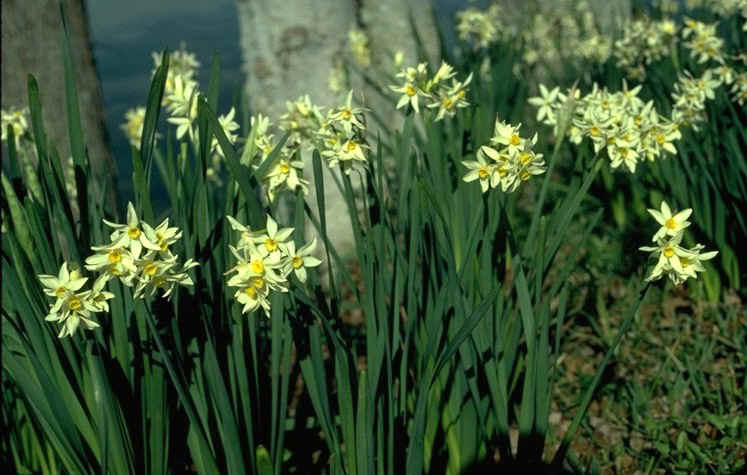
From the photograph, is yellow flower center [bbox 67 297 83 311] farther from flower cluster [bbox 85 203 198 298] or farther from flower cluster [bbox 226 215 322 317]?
flower cluster [bbox 226 215 322 317]

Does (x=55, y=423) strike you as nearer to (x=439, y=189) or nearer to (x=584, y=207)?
(x=439, y=189)

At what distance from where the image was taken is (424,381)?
1.58 meters

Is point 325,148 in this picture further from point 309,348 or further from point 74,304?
point 74,304

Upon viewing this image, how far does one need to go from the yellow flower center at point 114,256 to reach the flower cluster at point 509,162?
745 millimetres

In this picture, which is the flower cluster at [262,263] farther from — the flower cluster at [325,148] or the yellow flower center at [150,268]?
the flower cluster at [325,148]

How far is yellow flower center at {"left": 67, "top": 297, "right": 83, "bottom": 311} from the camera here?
55.1 inches

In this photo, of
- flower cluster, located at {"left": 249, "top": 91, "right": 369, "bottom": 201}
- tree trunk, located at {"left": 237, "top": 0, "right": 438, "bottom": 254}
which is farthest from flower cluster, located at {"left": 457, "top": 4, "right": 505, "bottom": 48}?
flower cluster, located at {"left": 249, "top": 91, "right": 369, "bottom": 201}

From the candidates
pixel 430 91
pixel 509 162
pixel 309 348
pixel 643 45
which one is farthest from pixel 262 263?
pixel 643 45

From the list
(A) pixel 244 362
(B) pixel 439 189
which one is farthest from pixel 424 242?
(A) pixel 244 362

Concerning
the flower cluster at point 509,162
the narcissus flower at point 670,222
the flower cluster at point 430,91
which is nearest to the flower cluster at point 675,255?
the narcissus flower at point 670,222

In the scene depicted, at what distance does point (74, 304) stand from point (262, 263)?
39cm

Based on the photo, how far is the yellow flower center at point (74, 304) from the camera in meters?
1.40

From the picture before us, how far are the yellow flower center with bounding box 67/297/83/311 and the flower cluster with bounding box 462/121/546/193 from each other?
85 centimetres

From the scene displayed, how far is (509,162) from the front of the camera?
1.62 metres
